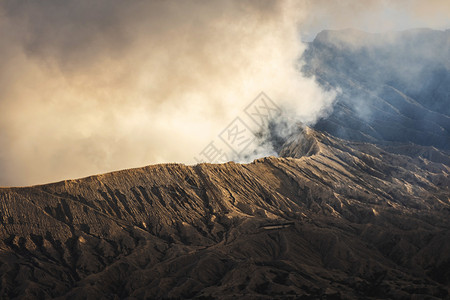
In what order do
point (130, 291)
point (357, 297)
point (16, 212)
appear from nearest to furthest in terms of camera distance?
1. point (357, 297)
2. point (130, 291)
3. point (16, 212)

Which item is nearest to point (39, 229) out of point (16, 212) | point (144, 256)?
point (16, 212)

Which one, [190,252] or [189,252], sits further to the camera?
[189,252]

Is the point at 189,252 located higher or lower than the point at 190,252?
higher

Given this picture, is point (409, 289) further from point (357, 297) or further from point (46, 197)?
point (46, 197)

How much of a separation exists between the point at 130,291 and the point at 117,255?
833 inches

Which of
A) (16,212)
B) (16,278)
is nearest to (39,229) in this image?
(16,212)

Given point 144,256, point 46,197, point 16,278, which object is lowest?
point 144,256

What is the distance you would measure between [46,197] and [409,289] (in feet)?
392

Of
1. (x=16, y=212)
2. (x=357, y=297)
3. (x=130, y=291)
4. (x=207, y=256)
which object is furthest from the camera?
(x=16, y=212)

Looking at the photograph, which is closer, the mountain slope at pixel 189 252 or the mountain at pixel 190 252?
the mountain at pixel 190 252

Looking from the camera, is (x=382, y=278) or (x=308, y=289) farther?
(x=382, y=278)

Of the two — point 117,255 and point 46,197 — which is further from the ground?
point 46,197

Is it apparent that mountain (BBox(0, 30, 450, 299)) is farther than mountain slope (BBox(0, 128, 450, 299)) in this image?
No

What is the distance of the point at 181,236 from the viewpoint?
188 metres
